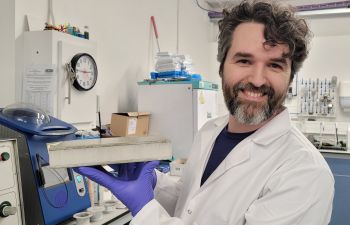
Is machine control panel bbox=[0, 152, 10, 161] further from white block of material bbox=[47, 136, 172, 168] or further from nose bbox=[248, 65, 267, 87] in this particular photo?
nose bbox=[248, 65, 267, 87]

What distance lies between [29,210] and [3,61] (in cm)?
93

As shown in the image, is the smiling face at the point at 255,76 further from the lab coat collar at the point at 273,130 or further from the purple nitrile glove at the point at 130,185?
the purple nitrile glove at the point at 130,185

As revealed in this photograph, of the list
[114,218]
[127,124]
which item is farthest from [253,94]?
[127,124]

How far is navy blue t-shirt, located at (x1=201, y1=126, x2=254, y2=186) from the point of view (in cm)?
129

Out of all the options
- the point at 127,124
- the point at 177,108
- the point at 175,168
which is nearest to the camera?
the point at 175,168

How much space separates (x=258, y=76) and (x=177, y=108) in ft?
5.70

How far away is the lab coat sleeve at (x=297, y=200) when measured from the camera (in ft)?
3.12

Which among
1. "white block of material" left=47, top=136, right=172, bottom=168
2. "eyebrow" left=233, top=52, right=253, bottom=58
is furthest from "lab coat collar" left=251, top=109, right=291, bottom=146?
"white block of material" left=47, top=136, right=172, bottom=168

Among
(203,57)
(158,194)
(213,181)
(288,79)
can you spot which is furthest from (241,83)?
(203,57)

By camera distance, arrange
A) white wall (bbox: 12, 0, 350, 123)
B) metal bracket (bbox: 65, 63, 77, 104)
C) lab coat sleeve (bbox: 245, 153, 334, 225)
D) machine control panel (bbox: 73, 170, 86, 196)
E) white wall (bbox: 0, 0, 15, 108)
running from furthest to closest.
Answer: white wall (bbox: 12, 0, 350, 123), metal bracket (bbox: 65, 63, 77, 104), white wall (bbox: 0, 0, 15, 108), machine control panel (bbox: 73, 170, 86, 196), lab coat sleeve (bbox: 245, 153, 334, 225)

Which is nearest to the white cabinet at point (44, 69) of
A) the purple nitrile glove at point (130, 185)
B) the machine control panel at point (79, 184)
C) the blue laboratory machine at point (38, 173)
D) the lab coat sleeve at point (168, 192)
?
the blue laboratory machine at point (38, 173)

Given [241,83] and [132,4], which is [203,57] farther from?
[241,83]

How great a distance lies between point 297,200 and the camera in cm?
96

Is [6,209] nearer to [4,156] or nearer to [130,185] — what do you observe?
[4,156]
